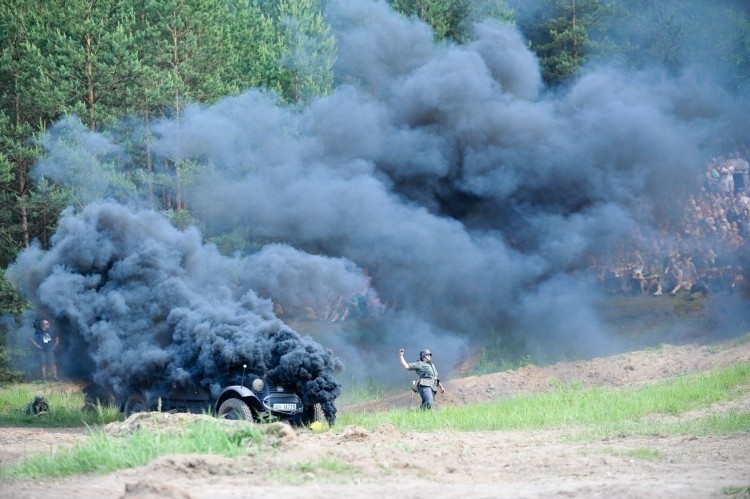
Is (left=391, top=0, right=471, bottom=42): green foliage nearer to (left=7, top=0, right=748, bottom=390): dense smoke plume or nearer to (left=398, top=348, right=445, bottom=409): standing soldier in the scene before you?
(left=7, top=0, right=748, bottom=390): dense smoke plume

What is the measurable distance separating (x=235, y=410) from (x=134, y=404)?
3400 mm

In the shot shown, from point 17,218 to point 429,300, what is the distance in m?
12.8

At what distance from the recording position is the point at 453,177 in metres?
29.2

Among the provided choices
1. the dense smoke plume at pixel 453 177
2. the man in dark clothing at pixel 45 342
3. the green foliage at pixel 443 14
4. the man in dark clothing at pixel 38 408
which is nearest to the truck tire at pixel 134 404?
the man in dark clothing at pixel 45 342

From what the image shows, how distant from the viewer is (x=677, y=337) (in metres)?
25.8

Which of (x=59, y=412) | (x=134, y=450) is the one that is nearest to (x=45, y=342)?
(x=59, y=412)

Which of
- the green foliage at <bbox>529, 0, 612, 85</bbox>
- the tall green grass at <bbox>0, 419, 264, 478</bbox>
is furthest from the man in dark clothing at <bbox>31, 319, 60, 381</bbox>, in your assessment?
the green foliage at <bbox>529, 0, 612, 85</bbox>

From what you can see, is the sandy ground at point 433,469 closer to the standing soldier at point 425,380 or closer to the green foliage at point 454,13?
the standing soldier at point 425,380

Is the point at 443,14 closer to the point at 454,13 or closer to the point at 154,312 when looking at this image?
the point at 454,13

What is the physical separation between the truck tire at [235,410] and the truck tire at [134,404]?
2.66m

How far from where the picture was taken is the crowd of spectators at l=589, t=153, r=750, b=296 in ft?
89.1

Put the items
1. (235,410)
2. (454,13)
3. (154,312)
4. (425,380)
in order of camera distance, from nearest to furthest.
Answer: (235,410) < (154,312) < (425,380) < (454,13)

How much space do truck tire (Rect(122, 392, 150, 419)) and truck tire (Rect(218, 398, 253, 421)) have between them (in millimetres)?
2655

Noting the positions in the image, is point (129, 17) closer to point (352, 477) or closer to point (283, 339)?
point (283, 339)
